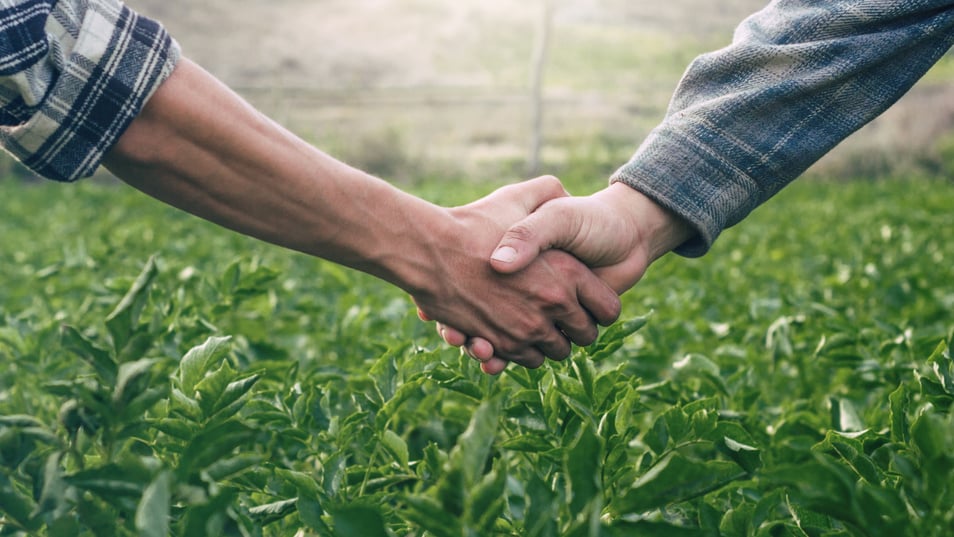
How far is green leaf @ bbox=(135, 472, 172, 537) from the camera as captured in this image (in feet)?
2.11

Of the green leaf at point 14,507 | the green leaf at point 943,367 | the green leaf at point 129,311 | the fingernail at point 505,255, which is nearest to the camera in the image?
the green leaf at point 14,507

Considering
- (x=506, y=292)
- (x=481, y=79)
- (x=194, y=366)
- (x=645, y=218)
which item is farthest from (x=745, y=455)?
(x=481, y=79)

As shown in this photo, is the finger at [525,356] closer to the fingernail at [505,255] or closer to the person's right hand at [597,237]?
the person's right hand at [597,237]

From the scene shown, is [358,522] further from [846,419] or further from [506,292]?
[506,292]

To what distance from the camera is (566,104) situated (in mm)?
23719

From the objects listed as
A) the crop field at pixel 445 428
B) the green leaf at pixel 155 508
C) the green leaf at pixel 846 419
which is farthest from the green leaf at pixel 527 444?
the green leaf at pixel 846 419

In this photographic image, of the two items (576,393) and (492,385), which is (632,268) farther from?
(576,393)

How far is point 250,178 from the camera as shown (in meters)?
1.49

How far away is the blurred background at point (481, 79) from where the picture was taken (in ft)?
63.4

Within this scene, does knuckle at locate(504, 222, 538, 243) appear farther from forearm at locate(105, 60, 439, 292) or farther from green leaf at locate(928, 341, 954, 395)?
green leaf at locate(928, 341, 954, 395)

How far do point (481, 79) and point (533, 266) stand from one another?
948 inches

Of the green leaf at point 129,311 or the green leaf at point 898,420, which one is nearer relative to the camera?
the green leaf at point 129,311

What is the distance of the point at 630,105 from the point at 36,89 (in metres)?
23.8

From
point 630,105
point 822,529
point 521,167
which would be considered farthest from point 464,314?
point 630,105
